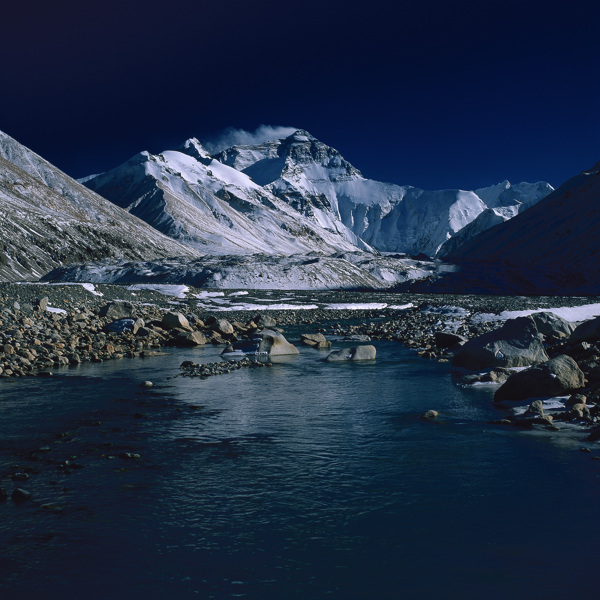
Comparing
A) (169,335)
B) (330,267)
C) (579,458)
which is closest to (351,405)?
(579,458)

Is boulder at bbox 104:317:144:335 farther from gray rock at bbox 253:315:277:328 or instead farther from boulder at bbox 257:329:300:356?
gray rock at bbox 253:315:277:328

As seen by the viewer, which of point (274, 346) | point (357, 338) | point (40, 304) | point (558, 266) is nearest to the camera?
point (274, 346)

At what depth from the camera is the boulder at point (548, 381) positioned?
20547 mm

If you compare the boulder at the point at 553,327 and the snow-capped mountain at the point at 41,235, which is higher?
the snow-capped mountain at the point at 41,235

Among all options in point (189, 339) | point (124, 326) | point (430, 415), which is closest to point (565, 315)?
point (189, 339)

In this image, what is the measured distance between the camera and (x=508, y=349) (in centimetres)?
2722

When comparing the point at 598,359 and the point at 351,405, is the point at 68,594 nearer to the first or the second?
the point at 351,405

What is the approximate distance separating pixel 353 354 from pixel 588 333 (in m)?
12.1

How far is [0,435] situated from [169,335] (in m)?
24.7

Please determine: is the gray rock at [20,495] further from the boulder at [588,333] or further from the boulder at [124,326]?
the boulder at [124,326]

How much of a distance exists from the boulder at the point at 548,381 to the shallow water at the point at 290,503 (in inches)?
48.4

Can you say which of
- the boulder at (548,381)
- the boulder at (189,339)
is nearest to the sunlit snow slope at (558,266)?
the boulder at (189,339)

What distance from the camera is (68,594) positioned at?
880 cm

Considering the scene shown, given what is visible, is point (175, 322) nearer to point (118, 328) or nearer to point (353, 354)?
point (118, 328)
